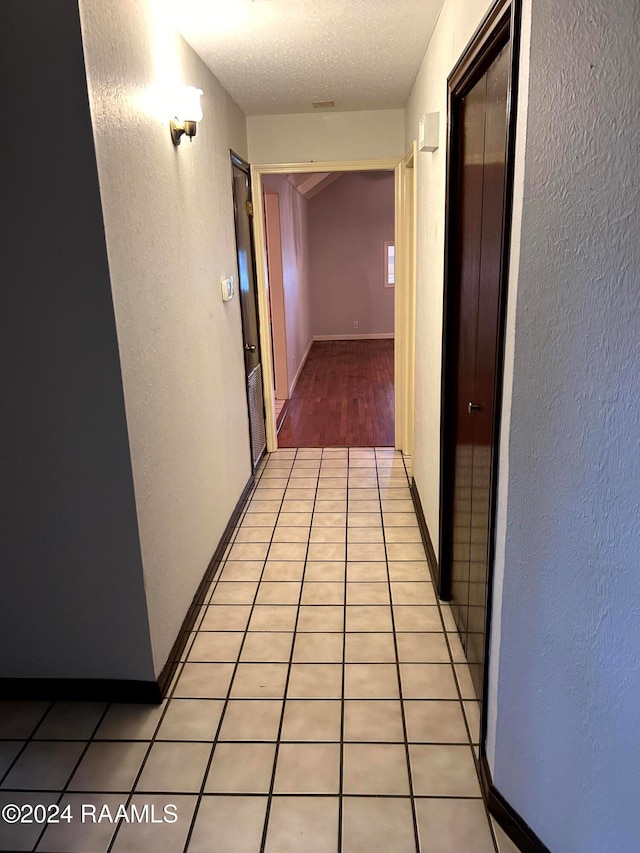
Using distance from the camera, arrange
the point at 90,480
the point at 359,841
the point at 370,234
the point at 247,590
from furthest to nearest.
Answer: the point at 370,234, the point at 247,590, the point at 90,480, the point at 359,841

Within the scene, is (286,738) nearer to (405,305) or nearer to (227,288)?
(227,288)

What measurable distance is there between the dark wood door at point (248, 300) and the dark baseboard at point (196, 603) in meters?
0.68

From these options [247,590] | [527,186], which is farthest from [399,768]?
[527,186]

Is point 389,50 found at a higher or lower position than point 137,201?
higher

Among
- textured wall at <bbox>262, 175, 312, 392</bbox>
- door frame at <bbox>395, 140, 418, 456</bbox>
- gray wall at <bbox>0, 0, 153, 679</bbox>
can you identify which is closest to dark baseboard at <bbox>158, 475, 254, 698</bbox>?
gray wall at <bbox>0, 0, 153, 679</bbox>

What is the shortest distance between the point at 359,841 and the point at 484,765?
0.42 meters

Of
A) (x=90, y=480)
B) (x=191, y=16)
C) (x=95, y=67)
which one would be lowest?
(x=90, y=480)

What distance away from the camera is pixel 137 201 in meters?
1.92

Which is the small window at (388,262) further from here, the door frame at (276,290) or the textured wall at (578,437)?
the textured wall at (578,437)

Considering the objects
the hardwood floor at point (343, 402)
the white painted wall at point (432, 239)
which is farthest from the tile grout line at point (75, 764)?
the hardwood floor at point (343, 402)

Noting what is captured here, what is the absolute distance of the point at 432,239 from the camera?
107 inches

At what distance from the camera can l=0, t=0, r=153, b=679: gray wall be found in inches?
62.4

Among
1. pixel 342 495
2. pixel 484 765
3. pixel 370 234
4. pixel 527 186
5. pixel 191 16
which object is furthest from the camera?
pixel 370 234

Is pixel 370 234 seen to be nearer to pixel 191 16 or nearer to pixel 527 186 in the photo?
pixel 191 16
